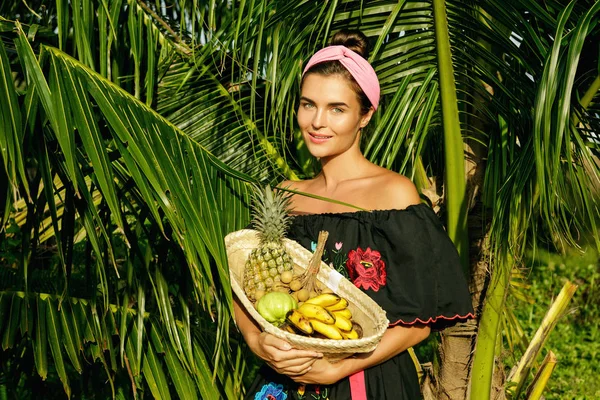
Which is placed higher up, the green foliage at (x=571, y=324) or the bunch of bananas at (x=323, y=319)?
the bunch of bananas at (x=323, y=319)

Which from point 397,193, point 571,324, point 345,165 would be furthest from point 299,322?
point 571,324

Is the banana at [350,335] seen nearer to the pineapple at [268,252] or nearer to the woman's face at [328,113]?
the pineapple at [268,252]

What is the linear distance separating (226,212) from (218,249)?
1.24 feet

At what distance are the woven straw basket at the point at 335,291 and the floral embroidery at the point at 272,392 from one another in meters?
0.31

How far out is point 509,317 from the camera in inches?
159

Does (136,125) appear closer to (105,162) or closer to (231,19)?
(105,162)

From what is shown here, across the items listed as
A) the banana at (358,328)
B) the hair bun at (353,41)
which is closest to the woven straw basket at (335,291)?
the banana at (358,328)

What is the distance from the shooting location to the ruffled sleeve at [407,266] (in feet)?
7.00

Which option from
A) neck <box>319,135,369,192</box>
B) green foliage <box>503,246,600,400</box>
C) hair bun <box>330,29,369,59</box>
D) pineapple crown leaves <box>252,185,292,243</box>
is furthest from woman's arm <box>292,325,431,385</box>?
green foliage <box>503,246,600,400</box>

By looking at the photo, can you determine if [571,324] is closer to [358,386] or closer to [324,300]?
[358,386]

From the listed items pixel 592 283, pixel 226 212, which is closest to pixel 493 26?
pixel 226 212

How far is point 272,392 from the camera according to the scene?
2.29 meters

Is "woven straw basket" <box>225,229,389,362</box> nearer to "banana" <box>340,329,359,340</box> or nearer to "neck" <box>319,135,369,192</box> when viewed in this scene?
"banana" <box>340,329,359,340</box>

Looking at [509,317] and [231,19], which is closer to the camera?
[231,19]
